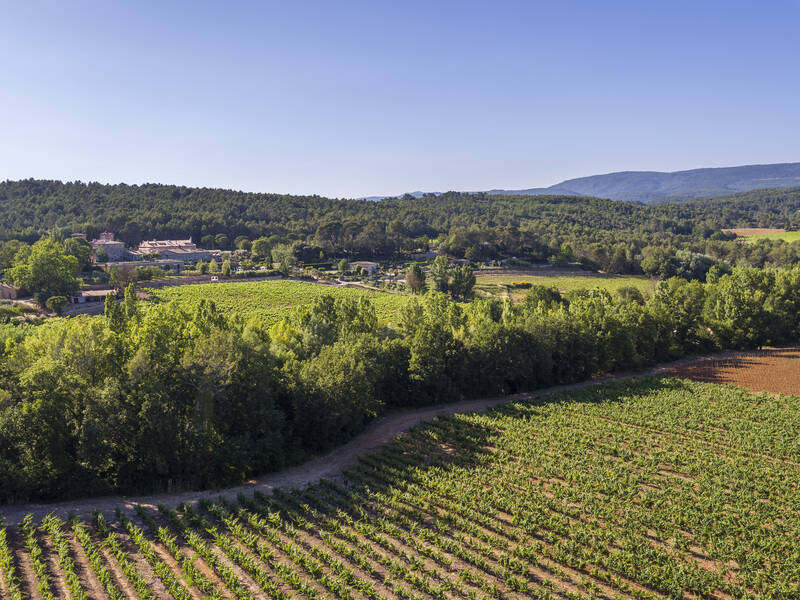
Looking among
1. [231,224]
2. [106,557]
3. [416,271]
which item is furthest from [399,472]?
[231,224]

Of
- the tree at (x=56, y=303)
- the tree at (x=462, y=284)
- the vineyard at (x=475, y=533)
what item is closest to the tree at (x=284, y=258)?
the tree at (x=462, y=284)

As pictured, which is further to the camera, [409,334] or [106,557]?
[409,334]

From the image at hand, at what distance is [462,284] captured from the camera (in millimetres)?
90000

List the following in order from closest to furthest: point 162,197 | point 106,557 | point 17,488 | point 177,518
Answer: point 106,557
point 177,518
point 17,488
point 162,197

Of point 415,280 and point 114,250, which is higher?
point 114,250

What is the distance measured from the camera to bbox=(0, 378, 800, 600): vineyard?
56.9 ft

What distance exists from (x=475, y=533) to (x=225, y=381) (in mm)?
15532

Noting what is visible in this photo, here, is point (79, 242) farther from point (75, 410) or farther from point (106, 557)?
point (106, 557)

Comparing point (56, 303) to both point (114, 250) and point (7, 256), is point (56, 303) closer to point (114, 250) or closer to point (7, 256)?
point (7, 256)

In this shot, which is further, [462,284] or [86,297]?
[462,284]

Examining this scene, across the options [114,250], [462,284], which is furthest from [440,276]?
[114,250]

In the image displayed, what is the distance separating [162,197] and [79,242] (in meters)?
97.2

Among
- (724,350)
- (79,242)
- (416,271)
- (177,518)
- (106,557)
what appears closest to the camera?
(106,557)

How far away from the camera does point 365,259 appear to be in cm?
13638
